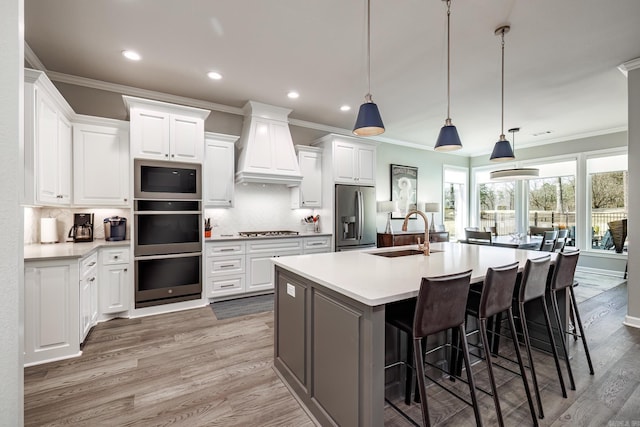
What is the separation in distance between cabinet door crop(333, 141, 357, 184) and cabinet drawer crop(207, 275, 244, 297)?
2308mm

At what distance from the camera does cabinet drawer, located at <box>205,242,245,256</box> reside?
4.03 m

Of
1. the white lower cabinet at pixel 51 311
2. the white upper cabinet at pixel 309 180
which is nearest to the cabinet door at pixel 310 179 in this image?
the white upper cabinet at pixel 309 180

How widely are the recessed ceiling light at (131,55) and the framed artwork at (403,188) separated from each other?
5.13 m

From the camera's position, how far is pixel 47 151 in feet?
9.12

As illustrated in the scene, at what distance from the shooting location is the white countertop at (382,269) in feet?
4.93

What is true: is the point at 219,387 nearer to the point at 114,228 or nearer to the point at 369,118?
the point at 369,118

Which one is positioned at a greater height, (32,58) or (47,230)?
(32,58)

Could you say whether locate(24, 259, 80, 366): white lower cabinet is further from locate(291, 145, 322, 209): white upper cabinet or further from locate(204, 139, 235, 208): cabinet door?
locate(291, 145, 322, 209): white upper cabinet

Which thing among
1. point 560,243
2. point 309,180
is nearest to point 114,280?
point 309,180

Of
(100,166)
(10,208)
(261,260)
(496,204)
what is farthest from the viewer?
(496,204)

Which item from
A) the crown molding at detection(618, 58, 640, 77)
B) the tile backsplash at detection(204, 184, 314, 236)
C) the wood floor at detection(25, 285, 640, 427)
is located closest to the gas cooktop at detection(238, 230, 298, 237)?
the tile backsplash at detection(204, 184, 314, 236)

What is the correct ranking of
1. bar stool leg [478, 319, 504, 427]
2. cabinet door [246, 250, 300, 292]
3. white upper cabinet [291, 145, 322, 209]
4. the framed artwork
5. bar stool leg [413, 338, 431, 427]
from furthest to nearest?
the framed artwork < white upper cabinet [291, 145, 322, 209] < cabinet door [246, 250, 300, 292] < bar stool leg [478, 319, 504, 427] < bar stool leg [413, 338, 431, 427]

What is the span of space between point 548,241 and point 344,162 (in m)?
3.47

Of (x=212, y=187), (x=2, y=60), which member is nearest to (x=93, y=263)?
(x=212, y=187)
